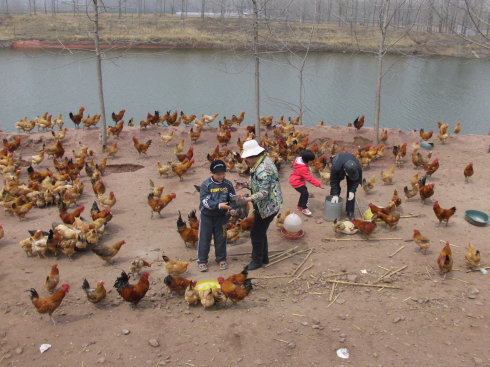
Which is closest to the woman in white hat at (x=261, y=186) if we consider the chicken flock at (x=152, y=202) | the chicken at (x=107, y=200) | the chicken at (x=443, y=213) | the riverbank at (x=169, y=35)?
the chicken flock at (x=152, y=202)

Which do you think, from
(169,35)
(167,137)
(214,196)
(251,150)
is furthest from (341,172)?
(169,35)

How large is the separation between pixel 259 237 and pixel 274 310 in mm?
1098

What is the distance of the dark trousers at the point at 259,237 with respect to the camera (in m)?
5.65

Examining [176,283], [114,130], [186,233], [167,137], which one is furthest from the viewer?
[114,130]

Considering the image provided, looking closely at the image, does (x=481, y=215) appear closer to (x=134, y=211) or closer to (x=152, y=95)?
(x=134, y=211)

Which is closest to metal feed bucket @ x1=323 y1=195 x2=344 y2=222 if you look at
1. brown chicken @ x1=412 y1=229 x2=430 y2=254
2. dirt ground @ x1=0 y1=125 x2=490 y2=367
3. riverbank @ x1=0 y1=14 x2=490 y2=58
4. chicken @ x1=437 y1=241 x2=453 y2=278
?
dirt ground @ x1=0 y1=125 x2=490 y2=367

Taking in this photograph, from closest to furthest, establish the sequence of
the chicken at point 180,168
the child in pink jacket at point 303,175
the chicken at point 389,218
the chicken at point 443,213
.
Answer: the chicken at point 389,218 < the chicken at point 443,213 < the child in pink jacket at point 303,175 < the chicken at point 180,168

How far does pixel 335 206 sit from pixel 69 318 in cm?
468

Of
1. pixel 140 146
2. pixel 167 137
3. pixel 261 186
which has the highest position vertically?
pixel 261 186

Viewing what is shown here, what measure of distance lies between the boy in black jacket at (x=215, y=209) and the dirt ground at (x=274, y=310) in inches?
11.5

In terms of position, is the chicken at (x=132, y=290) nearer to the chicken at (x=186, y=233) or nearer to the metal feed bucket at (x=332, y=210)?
the chicken at (x=186, y=233)

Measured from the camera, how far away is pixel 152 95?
74.4 feet

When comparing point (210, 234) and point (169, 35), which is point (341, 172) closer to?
point (210, 234)

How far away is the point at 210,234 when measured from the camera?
580cm
